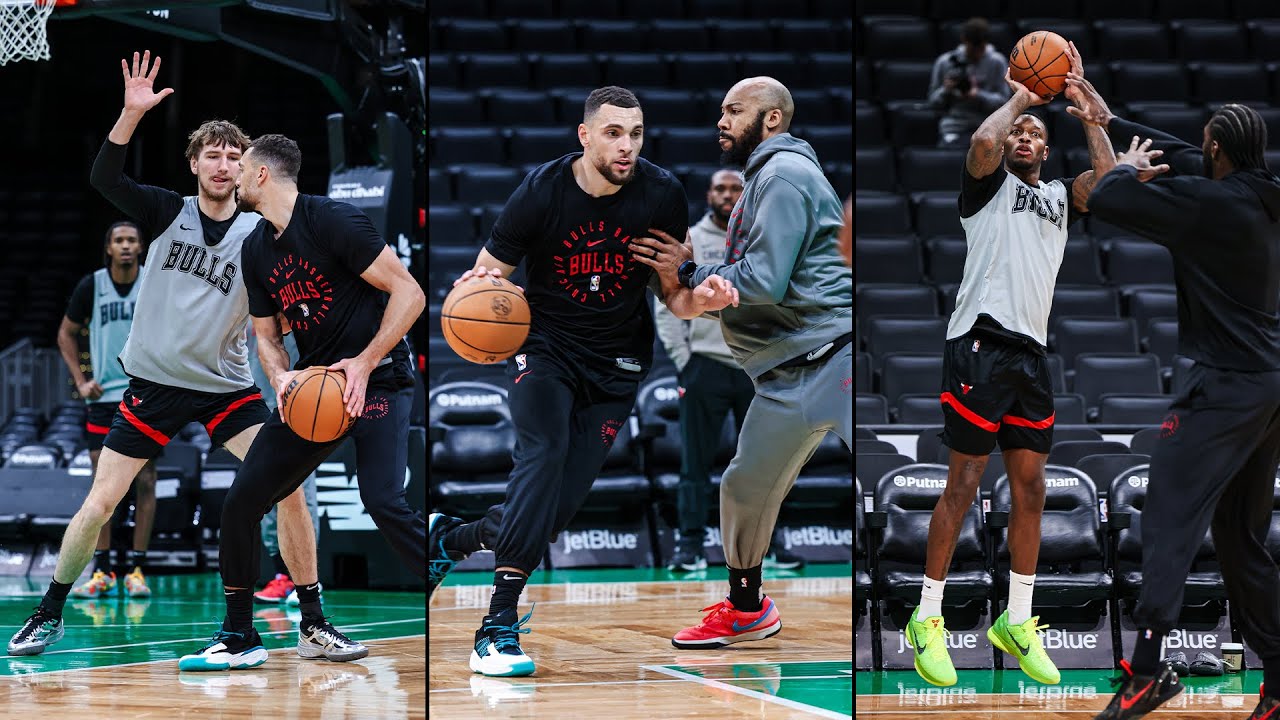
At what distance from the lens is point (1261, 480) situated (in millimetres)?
4289

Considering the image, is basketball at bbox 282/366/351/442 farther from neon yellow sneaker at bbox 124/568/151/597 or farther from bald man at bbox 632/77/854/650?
neon yellow sneaker at bbox 124/568/151/597

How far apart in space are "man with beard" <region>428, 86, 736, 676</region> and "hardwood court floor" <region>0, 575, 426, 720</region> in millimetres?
506

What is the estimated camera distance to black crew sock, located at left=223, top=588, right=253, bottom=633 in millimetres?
5137

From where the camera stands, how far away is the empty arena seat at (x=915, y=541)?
18.4 feet

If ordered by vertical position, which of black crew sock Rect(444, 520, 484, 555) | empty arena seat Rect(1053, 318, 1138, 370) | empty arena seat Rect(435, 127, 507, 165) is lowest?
black crew sock Rect(444, 520, 484, 555)

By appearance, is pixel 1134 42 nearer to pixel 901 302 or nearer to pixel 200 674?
pixel 901 302

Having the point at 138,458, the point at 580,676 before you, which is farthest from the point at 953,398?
the point at 138,458

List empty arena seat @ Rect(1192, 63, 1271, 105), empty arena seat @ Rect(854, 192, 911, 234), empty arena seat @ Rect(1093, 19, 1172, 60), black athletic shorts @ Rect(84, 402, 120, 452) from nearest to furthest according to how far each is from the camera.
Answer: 1. black athletic shorts @ Rect(84, 402, 120, 452)
2. empty arena seat @ Rect(854, 192, 911, 234)
3. empty arena seat @ Rect(1192, 63, 1271, 105)
4. empty arena seat @ Rect(1093, 19, 1172, 60)

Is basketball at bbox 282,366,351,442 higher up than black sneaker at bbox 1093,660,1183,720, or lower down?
higher up

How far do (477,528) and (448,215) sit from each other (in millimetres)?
6226

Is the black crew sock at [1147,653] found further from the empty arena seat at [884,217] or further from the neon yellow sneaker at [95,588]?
the empty arena seat at [884,217]

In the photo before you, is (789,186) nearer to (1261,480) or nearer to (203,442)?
(1261,480)

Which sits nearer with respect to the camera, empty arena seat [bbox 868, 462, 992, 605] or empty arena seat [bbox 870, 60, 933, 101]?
empty arena seat [bbox 868, 462, 992, 605]

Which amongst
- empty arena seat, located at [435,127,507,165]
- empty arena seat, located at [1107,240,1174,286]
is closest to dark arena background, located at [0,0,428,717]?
empty arena seat, located at [435,127,507,165]
